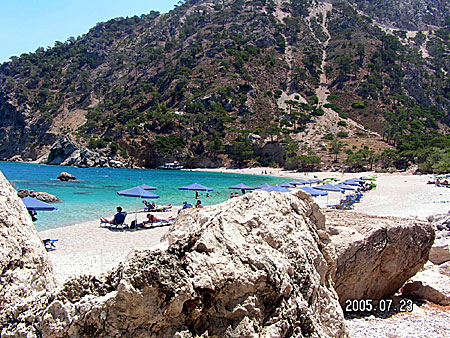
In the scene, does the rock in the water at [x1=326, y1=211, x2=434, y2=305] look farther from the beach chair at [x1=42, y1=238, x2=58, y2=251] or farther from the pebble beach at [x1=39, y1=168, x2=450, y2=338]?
the beach chair at [x1=42, y1=238, x2=58, y2=251]

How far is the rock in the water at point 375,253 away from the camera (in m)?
5.59

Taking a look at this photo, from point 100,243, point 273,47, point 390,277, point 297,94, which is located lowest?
Result: point 100,243

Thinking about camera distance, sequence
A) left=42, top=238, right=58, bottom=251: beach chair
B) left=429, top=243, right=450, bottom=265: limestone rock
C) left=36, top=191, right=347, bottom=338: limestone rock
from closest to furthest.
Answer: left=36, top=191, right=347, bottom=338: limestone rock → left=429, top=243, right=450, bottom=265: limestone rock → left=42, top=238, right=58, bottom=251: beach chair

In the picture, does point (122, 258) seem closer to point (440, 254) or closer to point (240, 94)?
point (440, 254)

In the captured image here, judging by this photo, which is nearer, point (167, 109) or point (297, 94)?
point (167, 109)

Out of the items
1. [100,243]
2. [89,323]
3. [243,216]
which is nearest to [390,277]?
[243,216]

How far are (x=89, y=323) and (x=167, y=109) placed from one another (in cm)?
9960

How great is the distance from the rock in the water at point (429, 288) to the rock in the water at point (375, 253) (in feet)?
1.75

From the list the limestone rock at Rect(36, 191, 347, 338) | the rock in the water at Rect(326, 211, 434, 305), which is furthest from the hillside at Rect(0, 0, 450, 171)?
the limestone rock at Rect(36, 191, 347, 338)

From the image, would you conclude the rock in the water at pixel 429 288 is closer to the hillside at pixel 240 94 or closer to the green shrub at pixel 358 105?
the hillside at pixel 240 94

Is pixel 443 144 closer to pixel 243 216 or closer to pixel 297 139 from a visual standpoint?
pixel 297 139

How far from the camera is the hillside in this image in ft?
274

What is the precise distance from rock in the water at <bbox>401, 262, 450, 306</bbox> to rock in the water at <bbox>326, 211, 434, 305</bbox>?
0.53m

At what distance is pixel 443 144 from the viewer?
2611 inches
